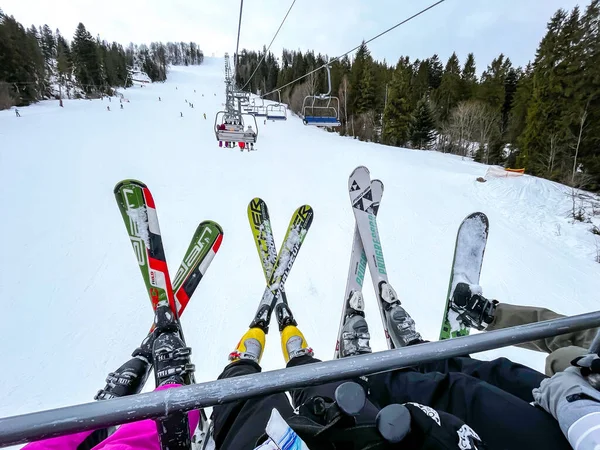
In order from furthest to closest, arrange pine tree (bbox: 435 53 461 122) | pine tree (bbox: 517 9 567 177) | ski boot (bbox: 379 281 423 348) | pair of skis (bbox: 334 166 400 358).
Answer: pine tree (bbox: 435 53 461 122) → pine tree (bbox: 517 9 567 177) → pair of skis (bbox: 334 166 400 358) → ski boot (bbox: 379 281 423 348)

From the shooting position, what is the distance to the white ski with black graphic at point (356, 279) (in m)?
2.45

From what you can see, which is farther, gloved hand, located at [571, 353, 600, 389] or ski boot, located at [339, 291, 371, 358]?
ski boot, located at [339, 291, 371, 358]

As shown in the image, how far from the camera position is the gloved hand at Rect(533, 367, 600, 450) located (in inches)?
26.3

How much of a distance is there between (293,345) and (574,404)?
59.3 inches

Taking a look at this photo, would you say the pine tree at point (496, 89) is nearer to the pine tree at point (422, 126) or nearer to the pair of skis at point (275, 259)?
the pine tree at point (422, 126)

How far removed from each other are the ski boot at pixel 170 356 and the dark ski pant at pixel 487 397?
3.48 ft

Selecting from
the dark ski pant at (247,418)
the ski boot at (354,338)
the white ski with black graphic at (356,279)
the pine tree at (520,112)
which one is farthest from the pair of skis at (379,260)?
the pine tree at (520,112)

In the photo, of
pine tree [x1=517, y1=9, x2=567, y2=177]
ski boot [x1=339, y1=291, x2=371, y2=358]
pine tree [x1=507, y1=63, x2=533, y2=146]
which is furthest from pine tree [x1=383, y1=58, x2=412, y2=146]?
ski boot [x1=339, y1=291, x2=371, y2=358]

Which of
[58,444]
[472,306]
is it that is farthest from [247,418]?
[472,306]

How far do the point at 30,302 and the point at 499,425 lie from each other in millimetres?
5882

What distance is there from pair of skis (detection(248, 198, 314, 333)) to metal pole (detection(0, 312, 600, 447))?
1737 mm

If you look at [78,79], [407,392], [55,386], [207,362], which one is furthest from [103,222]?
[78,79]

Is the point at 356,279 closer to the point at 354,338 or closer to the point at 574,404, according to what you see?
the point at 354,338

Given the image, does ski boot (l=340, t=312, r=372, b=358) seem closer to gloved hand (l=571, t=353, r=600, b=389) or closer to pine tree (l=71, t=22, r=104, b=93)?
gloved hand (l=571, t=353, r=600, b=389)
